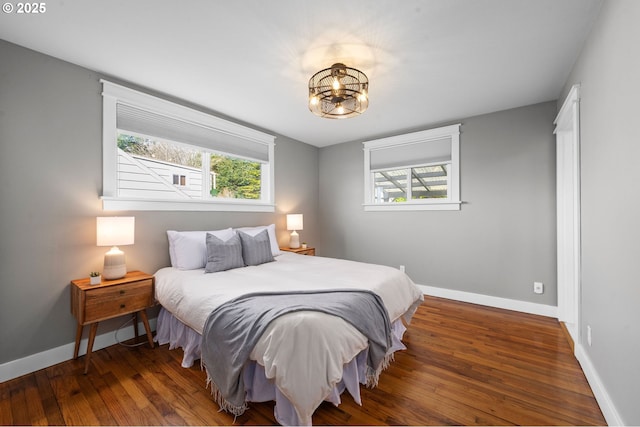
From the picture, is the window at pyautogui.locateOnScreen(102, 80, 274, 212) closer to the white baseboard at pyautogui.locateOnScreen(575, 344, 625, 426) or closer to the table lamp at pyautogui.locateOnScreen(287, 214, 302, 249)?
the table lamp at pyautogui.locateOnScreen(287, 214, 302, 249)

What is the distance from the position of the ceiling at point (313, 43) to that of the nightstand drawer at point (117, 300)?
75.2 inches

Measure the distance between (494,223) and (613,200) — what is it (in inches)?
79.5

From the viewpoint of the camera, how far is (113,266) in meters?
2.31

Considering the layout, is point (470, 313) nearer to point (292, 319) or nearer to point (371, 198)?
point (371, 198)

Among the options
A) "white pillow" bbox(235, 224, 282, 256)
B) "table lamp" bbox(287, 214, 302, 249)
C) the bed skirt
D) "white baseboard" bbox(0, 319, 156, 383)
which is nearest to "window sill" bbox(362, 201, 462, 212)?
"table lamp" bbox(287, 214, 302, 249)

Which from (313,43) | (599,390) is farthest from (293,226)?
(599,390)

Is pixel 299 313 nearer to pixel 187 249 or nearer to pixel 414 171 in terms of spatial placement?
pixel 187 249

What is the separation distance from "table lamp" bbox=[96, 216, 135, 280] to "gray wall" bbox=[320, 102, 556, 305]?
3.34m

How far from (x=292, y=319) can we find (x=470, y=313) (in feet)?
8.75

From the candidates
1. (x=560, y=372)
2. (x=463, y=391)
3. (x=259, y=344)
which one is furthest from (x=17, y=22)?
(x=560, y=372)

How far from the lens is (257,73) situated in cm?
251

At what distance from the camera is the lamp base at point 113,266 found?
Answer: 230 centimetres

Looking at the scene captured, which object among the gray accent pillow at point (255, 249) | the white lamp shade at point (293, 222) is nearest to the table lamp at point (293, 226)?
the white lamp shade at point (293, 222)

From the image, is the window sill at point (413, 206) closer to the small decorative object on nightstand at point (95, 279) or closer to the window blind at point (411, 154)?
the window blind at point (411, 154)
